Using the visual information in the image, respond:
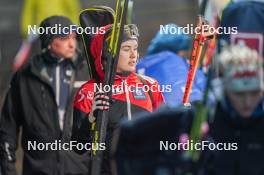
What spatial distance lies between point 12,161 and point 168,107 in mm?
3305

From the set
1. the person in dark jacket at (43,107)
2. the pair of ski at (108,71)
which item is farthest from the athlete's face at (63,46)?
the pair of ski at (108,71)

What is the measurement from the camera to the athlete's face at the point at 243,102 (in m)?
7.63

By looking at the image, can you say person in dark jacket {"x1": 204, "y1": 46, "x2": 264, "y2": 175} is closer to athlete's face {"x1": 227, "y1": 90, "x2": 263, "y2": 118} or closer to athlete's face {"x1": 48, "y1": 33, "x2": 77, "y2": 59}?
athlete's face {"x1": 227, "y1": 90, "x2": 263, "y2": 118}

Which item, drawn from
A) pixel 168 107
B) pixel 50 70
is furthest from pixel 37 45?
pixel 168 107

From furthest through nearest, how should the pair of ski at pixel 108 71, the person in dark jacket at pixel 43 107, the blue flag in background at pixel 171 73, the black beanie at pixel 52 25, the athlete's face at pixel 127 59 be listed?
the black beanie at pixel 52 25 → the person in dark jacket at pixel 43 107 → the blue flag in background at pixel 171 73 → the athlete's face at pixel 127 59 → the pair of ski at pixel 108 71

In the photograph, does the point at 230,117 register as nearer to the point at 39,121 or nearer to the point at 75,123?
the point at 75,123

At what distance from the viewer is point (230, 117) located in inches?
302
